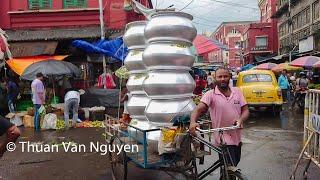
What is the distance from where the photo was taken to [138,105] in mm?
7914

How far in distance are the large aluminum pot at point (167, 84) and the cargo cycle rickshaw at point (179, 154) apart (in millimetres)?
764

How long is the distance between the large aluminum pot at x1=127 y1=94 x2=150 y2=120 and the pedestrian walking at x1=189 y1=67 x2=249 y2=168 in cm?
263

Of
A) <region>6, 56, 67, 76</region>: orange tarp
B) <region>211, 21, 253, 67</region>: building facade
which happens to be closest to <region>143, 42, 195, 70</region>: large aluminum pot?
<region>6, 56, 67, 76</region>: orange tarp

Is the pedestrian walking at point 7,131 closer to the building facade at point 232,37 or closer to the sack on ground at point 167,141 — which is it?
the sack on ground at point 167,141

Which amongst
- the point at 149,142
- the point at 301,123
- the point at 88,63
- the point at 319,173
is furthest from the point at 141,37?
the point at 88,63

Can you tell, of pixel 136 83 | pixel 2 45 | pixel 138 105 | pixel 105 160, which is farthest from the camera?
pixel 2 45

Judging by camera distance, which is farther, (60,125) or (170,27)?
(60,125)

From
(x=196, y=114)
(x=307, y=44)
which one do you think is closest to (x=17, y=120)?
(x=196, y=114)

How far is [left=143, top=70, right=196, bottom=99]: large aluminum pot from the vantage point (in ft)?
22.7

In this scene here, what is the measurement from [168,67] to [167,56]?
190 mm

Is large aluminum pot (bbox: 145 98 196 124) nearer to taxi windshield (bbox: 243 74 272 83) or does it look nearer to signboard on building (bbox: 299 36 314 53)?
taxi windshield (bbox: 243 74 272 83)

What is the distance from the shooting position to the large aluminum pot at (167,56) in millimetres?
6973

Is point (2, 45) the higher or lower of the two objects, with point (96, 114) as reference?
higher

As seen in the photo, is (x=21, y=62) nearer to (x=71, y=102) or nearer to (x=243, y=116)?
(x=71, y=102)
